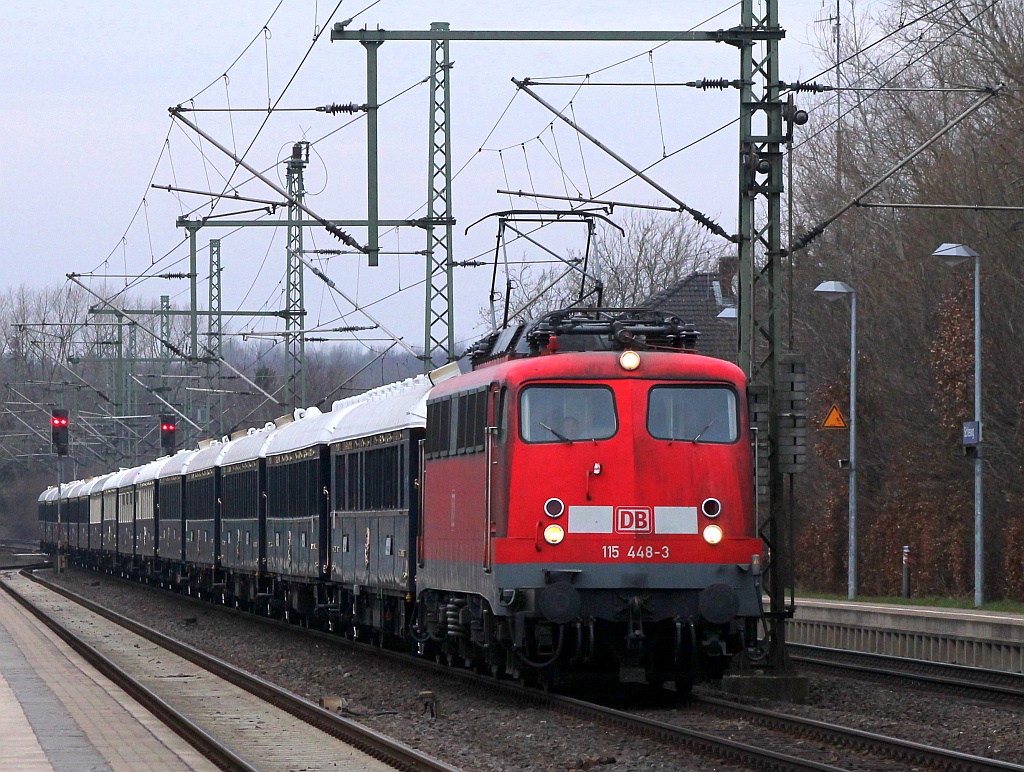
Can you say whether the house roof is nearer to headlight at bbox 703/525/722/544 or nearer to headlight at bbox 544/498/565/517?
headlight at bbox 703/525/722/544

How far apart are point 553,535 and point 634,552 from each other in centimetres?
70

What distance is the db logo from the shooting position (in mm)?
15531

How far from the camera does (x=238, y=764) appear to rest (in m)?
12.5

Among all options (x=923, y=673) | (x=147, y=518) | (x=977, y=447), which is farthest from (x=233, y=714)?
(x=147, y=518)

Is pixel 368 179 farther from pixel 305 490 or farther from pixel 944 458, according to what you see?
pixel 944 458

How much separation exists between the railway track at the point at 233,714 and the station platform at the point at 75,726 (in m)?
0.20

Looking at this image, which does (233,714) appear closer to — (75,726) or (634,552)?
(75,726)

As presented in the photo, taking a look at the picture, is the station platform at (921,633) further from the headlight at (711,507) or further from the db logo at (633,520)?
the db logo at (633,520)

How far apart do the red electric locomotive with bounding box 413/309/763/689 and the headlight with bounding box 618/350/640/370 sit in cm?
1

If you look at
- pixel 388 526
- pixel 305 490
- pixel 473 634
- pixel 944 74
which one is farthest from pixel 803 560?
pixel 473 634

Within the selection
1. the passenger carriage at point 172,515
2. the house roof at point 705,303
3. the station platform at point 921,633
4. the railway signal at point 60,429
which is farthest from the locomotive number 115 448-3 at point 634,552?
the house roof at point 705,303

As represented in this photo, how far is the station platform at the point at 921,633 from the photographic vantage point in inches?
883

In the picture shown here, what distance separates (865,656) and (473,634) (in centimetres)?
817

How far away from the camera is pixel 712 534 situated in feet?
51.4
